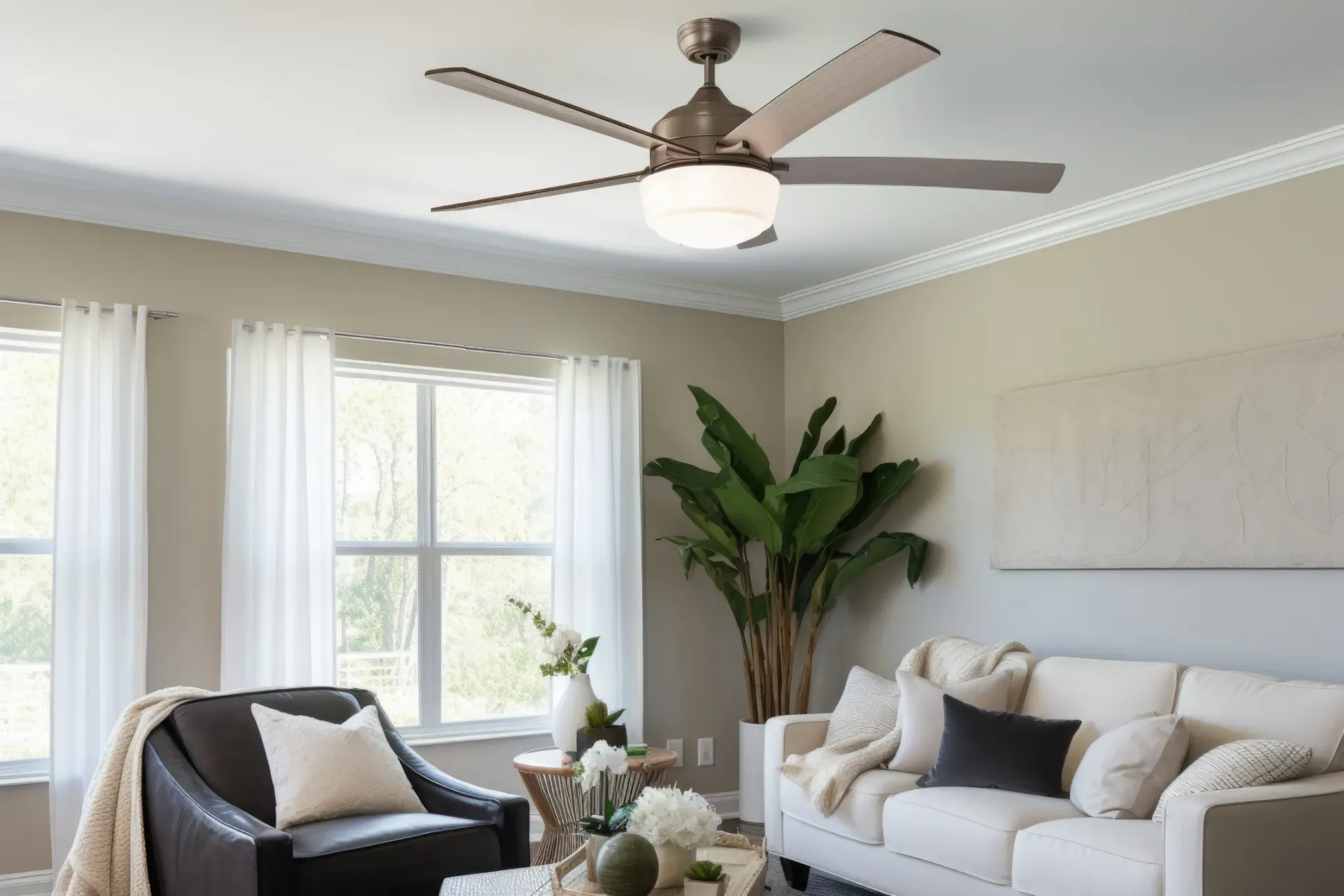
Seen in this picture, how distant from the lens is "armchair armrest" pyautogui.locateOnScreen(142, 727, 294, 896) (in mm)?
2887

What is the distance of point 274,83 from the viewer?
129 inches

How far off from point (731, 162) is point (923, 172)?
0.49m

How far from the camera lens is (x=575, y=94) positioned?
3.36m

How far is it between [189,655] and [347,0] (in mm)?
2569

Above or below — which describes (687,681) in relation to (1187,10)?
below

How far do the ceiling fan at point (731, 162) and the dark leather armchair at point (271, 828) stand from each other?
1.68 meters

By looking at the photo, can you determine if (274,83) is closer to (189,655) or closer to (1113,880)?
(189,655)

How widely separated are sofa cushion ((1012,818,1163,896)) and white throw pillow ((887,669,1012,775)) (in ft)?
2.44

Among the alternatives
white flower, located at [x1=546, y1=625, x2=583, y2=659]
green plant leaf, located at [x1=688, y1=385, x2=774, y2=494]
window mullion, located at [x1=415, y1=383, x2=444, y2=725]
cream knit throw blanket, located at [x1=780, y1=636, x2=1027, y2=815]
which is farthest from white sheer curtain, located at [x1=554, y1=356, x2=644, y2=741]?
cream knit throw blanket, located at [x1=780, y1=636, x2=1027, y2=815]

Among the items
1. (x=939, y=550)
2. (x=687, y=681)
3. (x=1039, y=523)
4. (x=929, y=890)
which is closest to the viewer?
(x=929, y=890)

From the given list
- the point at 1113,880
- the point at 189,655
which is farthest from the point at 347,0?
the point at 1113,880

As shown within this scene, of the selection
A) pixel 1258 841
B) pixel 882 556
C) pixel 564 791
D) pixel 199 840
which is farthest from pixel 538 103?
pixel 882 556

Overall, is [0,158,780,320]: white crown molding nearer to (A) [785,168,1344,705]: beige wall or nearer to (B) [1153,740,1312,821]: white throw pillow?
(A) [785,168,1344,705]: beige wall

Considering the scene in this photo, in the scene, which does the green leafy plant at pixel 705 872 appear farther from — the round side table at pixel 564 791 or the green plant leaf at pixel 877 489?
the green plant leaf at pixel 877 489
